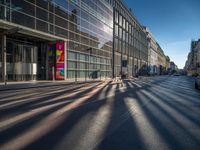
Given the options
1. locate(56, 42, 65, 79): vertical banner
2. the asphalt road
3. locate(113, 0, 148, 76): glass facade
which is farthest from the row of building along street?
the asphalt road

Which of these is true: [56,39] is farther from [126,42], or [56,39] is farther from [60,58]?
[126,42]

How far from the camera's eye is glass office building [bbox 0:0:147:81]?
1009 inches

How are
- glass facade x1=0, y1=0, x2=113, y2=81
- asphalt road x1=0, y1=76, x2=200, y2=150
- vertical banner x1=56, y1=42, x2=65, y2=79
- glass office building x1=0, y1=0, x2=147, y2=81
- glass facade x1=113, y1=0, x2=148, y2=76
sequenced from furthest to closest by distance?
glass facade x1=113, y1=0, x2=148, y2=76, vertical banner x1=56, y1=42, x2=65, y2=79, glass facade x1=0, y1=0, x2=113, y2=81, glass office building x1=0, y1=0, x2=147, y2=81, asphalt road x1=0, y1=76, x2=200, y2=150

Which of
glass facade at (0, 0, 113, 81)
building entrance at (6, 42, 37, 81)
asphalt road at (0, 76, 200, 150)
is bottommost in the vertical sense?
asphalt road at (0, 76, 200, 150)

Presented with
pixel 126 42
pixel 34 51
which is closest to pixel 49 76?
pixel 34 51

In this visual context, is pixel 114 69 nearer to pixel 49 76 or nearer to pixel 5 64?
pixel 49 76

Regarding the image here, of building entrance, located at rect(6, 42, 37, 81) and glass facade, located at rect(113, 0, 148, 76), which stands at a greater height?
glass facade, located at rect(113, 0, 148, 76)

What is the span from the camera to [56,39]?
3228 cm

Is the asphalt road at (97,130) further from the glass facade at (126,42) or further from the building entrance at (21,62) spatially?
the glass facade at (126,42)

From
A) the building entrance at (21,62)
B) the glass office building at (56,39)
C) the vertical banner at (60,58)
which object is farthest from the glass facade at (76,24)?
the building entrance at (21,62)

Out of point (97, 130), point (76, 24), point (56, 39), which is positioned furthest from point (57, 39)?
point (97, 130)

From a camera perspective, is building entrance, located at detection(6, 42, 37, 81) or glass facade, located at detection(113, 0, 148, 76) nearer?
building entrance, located at detection(6, 42, 37, 81)

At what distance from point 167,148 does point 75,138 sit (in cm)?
206

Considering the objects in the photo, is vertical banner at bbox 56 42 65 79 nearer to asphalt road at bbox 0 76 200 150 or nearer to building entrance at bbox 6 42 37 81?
building entrance at bbox 6 42 37 81
